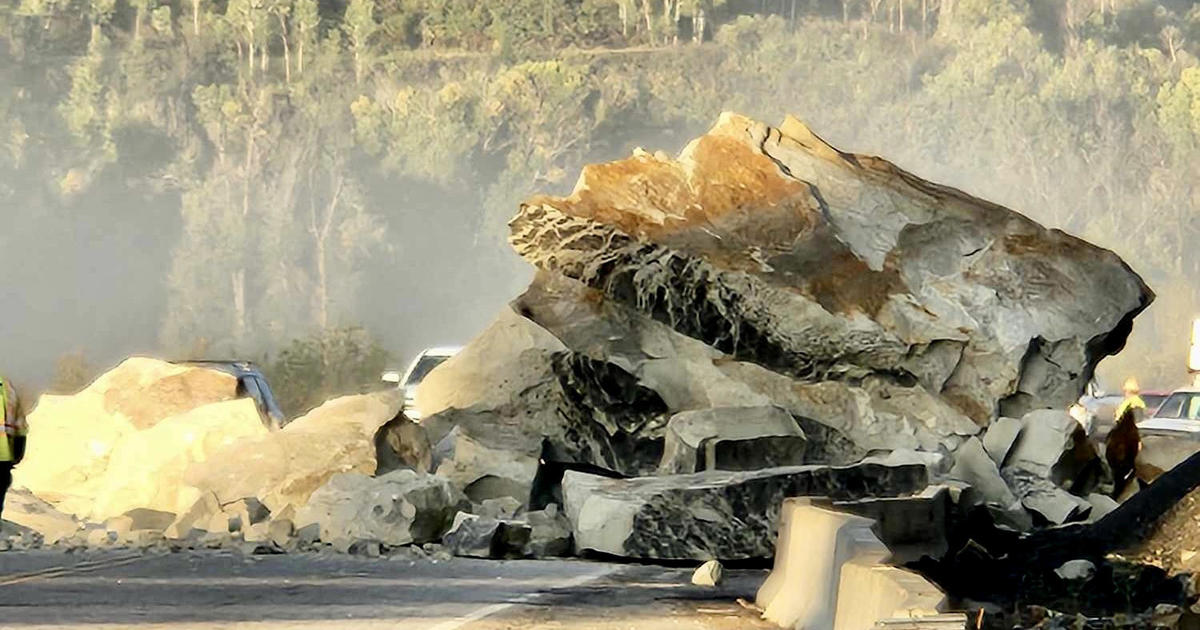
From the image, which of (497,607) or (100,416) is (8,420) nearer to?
(497,607)

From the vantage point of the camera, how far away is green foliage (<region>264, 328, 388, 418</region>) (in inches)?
2739

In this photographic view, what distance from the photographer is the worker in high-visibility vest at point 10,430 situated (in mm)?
15227

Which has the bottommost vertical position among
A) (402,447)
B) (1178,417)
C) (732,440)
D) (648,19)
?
(1178,417)

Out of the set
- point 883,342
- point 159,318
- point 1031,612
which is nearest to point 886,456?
point 883,342

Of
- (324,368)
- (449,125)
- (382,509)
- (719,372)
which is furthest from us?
(449,125)

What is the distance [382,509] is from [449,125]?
7961cm

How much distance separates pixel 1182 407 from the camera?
3619cm

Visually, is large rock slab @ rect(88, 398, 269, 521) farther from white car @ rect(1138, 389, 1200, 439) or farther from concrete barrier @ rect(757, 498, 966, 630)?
white car @ rect(1138, 389, 1200, 439)

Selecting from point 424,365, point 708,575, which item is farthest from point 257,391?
point 708,575

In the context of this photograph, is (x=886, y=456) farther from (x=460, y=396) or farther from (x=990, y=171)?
(x=990, y=171)

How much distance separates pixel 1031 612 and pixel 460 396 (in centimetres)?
1074

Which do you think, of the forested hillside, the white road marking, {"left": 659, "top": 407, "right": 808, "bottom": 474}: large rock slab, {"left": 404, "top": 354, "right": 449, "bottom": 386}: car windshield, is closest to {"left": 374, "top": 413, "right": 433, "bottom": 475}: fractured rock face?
{"left": 659, "top": 407, "right": 808, "bottom": 474}: large rock slab

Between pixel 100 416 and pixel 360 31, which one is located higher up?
pixel 360 31

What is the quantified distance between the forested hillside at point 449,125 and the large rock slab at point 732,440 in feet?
208
